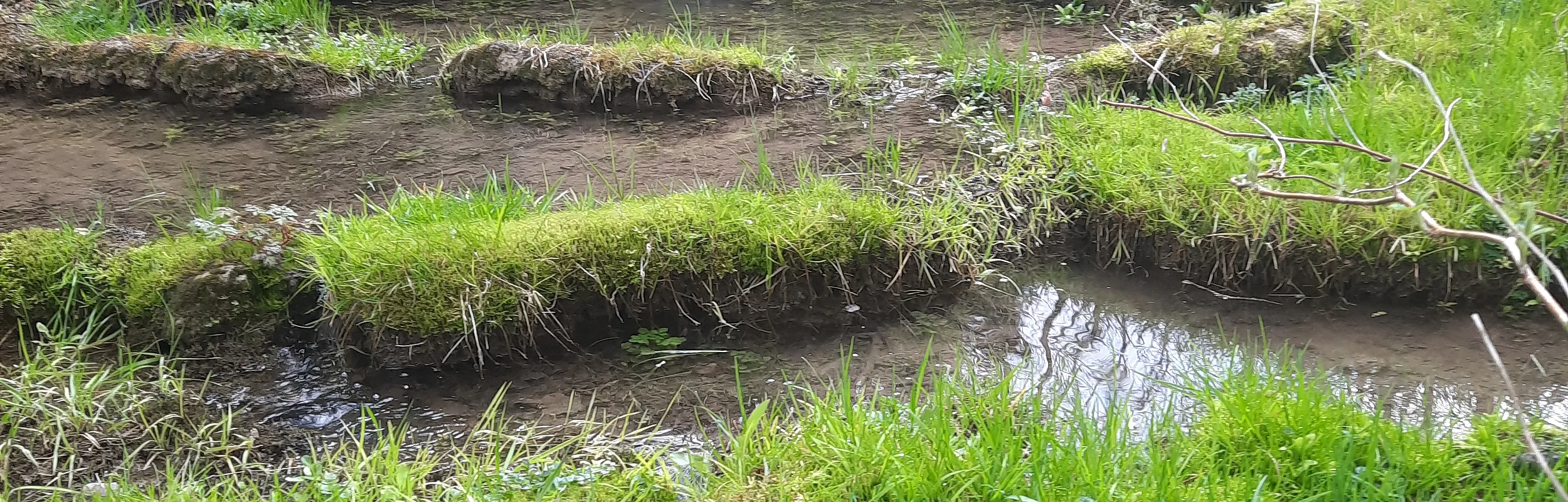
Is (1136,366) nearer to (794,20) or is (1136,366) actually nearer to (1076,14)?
(1076,14)

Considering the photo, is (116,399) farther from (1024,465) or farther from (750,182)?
(1024,465)

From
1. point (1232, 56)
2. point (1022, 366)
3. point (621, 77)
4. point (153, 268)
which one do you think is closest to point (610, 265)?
point (1022, 366)

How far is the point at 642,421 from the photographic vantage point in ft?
9.45

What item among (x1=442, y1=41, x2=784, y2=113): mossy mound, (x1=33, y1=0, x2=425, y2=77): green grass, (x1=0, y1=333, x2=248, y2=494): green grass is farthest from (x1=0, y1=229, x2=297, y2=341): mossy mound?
(x1=33, y1=0, x2=425, y2=77): green grass

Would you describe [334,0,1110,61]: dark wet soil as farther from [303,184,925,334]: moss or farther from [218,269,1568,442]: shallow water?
[218,269,1568,442]: shallow water

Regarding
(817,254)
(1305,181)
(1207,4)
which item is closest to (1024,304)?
(817,254)

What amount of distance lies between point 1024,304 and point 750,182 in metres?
1.10

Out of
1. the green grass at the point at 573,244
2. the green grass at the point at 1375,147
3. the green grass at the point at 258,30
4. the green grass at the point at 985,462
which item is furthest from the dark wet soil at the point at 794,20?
the green grass at the point at 985,462

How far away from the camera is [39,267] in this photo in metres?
3.24

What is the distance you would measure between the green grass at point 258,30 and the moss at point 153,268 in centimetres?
Result: 249

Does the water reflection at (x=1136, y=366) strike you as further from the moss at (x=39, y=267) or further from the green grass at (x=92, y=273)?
the moss at (x=39, y=267)

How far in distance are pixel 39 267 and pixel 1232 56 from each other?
466 centimetres

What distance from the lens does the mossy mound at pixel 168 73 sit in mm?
5363

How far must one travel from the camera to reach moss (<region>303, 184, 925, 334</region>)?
310 cm
